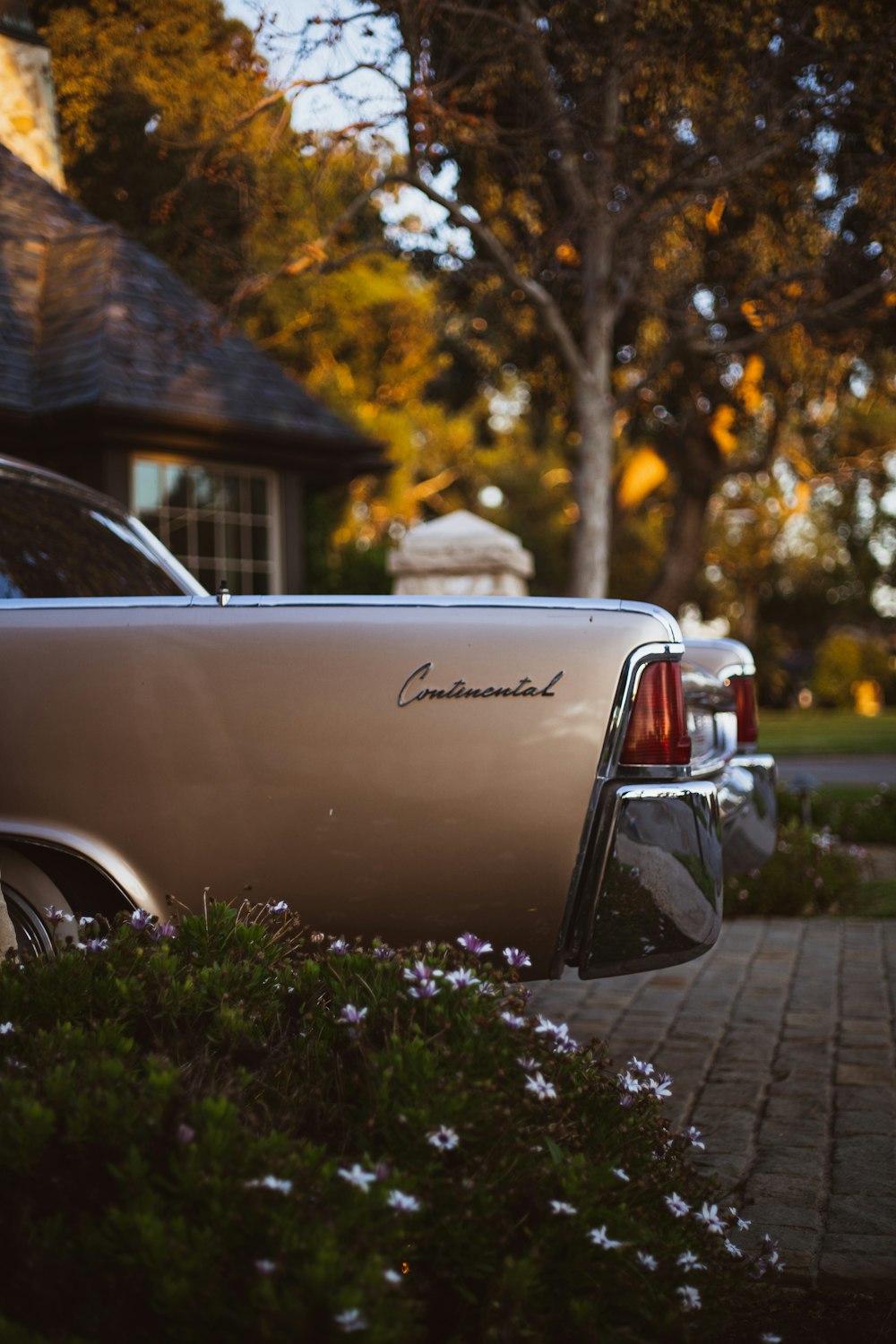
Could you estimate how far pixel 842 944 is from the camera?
21.7 ft

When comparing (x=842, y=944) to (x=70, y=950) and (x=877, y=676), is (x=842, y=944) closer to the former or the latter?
(x=70, y=950)

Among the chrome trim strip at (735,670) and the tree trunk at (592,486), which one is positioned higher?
the tree trunk at (592,486)

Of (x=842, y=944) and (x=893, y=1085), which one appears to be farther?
(x=842, y=944)

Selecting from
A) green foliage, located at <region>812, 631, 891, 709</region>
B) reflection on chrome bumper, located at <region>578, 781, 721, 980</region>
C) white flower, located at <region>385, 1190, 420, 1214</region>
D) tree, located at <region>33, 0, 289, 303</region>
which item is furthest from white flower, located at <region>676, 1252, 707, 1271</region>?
green foliage, located at <region>812, 631, 891, 709</region>

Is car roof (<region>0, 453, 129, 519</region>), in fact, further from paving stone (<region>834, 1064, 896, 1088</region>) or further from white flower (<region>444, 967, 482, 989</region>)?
paving stone (<region>834, 1064, 896, 1088</region>)

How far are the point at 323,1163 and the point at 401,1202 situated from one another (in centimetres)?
21

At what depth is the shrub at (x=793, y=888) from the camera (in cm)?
752

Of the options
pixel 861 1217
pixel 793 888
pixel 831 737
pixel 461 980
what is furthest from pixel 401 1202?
pixel 831 737

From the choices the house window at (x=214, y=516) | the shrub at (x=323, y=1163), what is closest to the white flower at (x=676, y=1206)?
the shrub at (x=323, y=1163)

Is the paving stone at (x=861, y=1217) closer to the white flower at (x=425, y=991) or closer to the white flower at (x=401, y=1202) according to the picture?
the white flower at (x=425, y=991)

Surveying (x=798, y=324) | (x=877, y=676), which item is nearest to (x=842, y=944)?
(x=798, y=324)

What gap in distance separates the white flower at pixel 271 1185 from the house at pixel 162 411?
277 inches

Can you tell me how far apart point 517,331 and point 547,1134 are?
12585mm

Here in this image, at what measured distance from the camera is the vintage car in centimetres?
304
